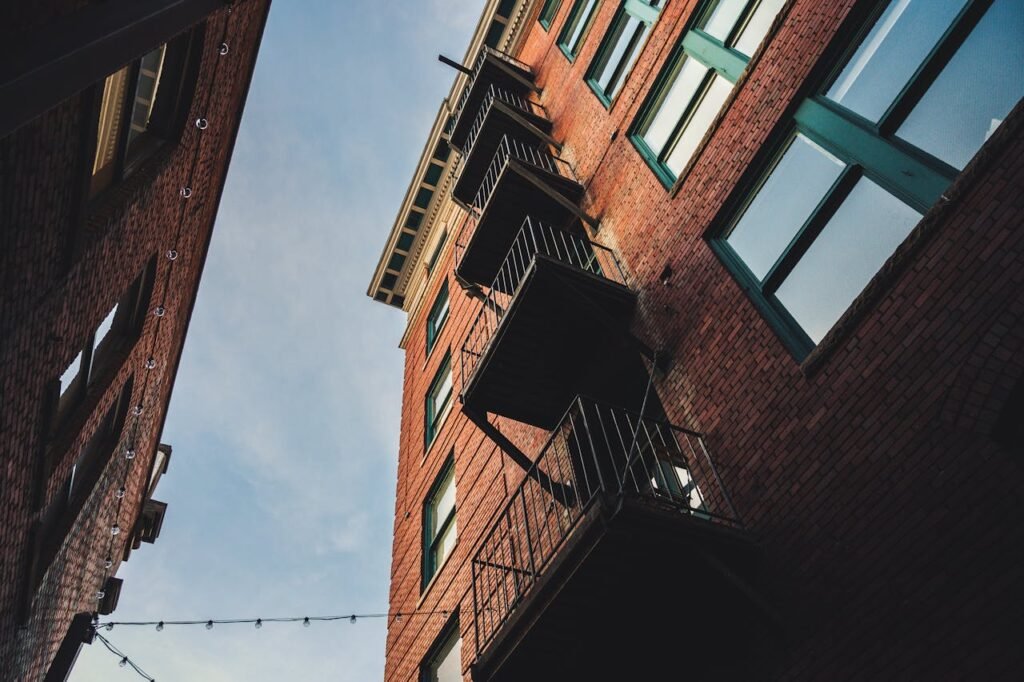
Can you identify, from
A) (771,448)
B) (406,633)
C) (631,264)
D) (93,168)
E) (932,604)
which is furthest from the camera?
(406,633)

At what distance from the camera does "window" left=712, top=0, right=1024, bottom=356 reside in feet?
16.1

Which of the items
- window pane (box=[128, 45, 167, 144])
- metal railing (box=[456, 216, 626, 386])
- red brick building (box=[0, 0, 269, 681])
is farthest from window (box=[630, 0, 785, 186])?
window pane (box=[128, 45, 167, 144])

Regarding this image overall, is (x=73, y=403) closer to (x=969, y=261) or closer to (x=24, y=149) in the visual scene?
(x=24, y=149)

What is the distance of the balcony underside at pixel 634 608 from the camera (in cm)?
490

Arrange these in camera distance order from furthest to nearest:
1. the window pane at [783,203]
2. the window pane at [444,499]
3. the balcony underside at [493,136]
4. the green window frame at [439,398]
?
the green window frame at [439,398], the balcony underside at [493,136], the window pane at [444,499], the window pane at [783,203]

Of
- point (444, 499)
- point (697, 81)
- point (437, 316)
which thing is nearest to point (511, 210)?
point (697, 81)

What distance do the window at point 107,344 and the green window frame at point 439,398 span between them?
20.1 feet

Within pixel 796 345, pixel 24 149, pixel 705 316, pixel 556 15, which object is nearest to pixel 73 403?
pixel 24 149

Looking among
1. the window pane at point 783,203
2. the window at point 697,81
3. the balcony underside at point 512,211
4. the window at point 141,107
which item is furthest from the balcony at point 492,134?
the window pane at point 783,203

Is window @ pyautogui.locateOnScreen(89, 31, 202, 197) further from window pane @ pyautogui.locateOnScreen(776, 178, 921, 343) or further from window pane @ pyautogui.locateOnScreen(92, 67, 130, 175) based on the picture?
window pane @ pyautogui.locateOnScreen(776, 178, 921, 343)

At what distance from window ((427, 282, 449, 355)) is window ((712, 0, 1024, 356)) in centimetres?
1067

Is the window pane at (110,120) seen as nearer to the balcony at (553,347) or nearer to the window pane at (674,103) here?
the balcony at (553,347)

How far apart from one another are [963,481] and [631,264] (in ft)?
16.1

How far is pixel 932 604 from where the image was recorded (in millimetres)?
3889
